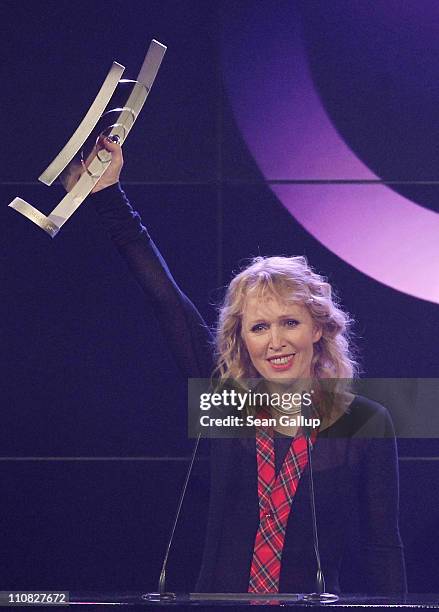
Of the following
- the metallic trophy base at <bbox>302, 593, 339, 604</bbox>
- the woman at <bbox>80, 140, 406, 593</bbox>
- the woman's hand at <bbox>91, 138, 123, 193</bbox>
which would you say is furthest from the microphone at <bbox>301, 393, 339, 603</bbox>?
the woman's hand at <bbox>91, 138, 123, 193</bbox>

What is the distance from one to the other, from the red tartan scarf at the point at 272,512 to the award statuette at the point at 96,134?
89cm

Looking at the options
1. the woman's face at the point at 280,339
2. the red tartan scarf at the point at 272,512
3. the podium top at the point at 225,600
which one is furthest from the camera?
the woman's face at the point at 280,339

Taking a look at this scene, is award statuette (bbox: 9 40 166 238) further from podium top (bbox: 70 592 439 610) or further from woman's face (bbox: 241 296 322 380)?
podium top (bbox: 70 592 439 610)

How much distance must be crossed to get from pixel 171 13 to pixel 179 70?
17cm

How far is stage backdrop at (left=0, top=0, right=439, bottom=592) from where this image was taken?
2.68m

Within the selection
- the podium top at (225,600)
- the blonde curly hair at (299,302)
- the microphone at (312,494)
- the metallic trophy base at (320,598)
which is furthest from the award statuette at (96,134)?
the metallic trophy base at (320,598)

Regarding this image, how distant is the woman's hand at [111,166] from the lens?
2.66 m

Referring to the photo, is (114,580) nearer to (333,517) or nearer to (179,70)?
(333,517)

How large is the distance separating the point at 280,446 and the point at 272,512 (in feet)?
0.66

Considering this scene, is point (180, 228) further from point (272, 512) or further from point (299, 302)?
point (272, 512)

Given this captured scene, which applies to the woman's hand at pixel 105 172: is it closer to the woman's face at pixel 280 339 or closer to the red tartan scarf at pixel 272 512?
the woman's face at pixel 280 339

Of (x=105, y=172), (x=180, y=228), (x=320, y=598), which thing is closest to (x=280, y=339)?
(x=180, y=228)

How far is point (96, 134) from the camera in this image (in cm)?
268

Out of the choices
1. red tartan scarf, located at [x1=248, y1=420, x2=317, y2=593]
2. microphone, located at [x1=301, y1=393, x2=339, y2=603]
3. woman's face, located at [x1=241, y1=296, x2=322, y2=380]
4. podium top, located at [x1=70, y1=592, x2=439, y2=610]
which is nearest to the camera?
podium top, located at [x1=70, y1=592, x2=439, y2=610]
